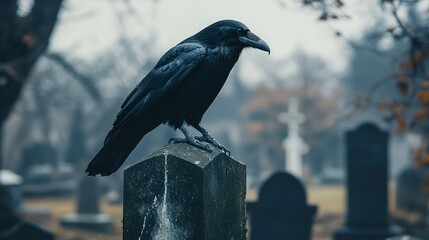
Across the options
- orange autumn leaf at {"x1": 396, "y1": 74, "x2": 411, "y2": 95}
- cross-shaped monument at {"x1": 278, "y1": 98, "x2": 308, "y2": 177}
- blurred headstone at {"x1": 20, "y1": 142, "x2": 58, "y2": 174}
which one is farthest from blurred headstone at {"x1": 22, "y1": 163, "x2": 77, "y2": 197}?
orange autumn leaf at {"x1": 396, "y1": 74, "x2": 411, "y2": 95}

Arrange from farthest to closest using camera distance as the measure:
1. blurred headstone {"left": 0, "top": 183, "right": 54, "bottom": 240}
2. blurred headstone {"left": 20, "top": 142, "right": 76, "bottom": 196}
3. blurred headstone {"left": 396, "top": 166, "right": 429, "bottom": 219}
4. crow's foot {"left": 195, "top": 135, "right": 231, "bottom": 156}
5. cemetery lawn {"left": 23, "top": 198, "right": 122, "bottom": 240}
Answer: blurred headstone {"left": 20, "top": 142, "right": 76, "bottom": 196} → blurred headstone {"left": 396, "top": 166, "right": 429, "bottom": 219} → cemetery lawn {"left": 23, "top": 198, "right": 122, "bottom": 240} → blurred headstone {"left": 0, "top": 183, "right": 54, "bottom": 240} → crow's foot {"left": 195, "top": 135, "right": 231, "bottom": 156}

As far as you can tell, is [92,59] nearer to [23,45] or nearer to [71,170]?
[71,170]

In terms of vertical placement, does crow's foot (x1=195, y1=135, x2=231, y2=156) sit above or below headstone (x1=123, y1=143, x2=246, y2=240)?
above

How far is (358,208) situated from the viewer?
1189cm

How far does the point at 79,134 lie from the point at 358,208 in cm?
1711

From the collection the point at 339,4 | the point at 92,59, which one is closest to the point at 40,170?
the point at 92,59

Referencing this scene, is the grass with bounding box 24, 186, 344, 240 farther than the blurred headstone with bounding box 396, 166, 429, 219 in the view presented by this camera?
No

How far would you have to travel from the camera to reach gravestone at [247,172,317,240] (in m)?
9.41

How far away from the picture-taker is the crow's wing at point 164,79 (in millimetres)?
4004

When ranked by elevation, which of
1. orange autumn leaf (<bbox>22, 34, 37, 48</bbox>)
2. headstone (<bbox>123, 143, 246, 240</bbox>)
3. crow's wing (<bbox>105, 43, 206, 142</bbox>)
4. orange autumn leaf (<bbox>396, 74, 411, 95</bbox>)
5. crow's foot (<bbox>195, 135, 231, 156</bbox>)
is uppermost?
orange autumn leaf (<bbox>22, 34, 37, 48</bbox>)

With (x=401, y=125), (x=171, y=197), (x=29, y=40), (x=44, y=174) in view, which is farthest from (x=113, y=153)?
(x=44, y=174)

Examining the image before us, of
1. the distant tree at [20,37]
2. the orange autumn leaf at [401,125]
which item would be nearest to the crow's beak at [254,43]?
the orange autumn leaf at [401,125]

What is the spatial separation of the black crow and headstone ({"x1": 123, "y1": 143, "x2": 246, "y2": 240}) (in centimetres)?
18

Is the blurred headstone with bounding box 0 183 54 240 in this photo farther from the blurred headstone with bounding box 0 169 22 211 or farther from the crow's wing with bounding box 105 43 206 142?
the crow's wing with bounding box 105 43 206 142
